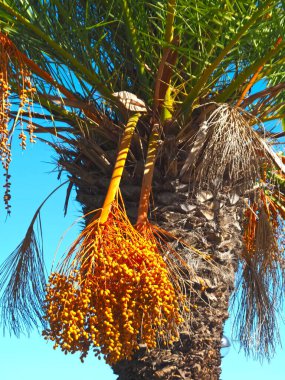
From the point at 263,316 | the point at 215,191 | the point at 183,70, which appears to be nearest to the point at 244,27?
the point at 183,70

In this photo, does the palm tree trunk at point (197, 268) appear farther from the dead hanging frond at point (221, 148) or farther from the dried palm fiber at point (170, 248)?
the dead hanging frond at point (221, 148)

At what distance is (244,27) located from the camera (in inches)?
192

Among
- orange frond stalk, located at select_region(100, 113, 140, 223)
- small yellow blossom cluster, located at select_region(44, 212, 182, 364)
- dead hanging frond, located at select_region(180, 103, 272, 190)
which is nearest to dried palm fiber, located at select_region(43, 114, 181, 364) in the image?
small yellow blossom cluster, located at select_region(44, 212, 182, 364)

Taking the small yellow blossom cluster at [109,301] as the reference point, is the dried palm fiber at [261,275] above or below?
above

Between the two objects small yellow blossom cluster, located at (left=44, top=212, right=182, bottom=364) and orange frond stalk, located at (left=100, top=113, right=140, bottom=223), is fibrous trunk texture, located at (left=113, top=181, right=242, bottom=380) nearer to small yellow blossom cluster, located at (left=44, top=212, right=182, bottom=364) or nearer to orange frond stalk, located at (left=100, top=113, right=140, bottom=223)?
orange frond stalk, located at (left=100, top=113, right=140, bottom=223)

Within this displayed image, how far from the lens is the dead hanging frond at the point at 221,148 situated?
505 centimetres

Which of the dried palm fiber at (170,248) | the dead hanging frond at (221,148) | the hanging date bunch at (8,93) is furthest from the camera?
the dead hanging frond at (221,148)

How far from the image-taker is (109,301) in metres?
4.15

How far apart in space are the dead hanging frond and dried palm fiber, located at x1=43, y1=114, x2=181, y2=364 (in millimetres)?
943

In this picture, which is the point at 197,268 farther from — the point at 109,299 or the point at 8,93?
the point at 8,93

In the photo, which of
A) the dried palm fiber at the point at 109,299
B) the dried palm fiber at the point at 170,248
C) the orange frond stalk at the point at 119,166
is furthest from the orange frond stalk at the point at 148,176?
the dried palm fiber at the point at 109,299

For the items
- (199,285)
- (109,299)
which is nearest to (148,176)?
(199,285)

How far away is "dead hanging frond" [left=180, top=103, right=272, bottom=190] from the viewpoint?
5.05m

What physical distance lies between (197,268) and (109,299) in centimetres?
108
